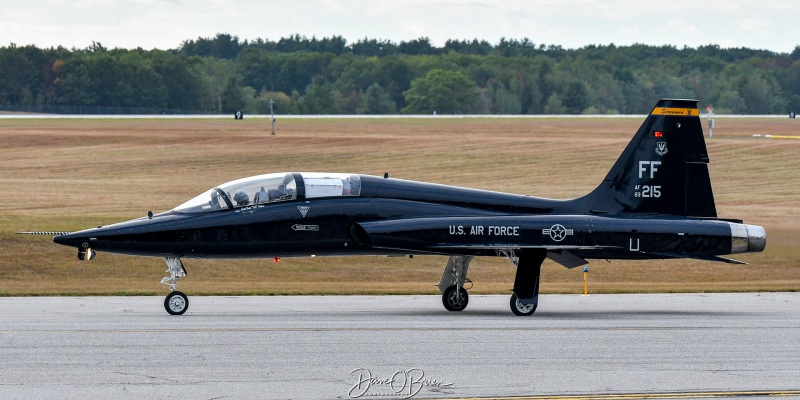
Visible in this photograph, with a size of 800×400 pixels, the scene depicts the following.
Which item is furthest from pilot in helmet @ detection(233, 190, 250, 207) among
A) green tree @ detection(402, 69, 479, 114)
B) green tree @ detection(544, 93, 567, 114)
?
green tree @ detection(544, 93, 567, 114)

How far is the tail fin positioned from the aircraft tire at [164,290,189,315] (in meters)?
7.48

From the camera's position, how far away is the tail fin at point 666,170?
21375mm

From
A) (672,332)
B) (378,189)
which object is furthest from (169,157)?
(672,332)

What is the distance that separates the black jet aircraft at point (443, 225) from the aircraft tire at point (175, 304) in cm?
2

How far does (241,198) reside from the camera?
20000 millimetres

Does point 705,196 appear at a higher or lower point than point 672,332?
higher

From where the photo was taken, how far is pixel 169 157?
65000mm

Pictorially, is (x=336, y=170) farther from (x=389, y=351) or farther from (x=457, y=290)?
(x=389, y=351)

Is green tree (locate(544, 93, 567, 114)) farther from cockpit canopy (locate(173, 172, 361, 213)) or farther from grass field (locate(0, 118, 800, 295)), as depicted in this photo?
cockpit canopy (locate(173, 172, 361, 213))

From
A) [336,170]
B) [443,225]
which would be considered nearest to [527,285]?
[443,225]

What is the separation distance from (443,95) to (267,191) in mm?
131768

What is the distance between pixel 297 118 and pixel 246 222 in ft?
264

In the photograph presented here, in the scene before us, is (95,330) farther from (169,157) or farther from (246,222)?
(169,157)

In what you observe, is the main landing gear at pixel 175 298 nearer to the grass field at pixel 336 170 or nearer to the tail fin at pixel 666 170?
the grass field at pixel 336 170
